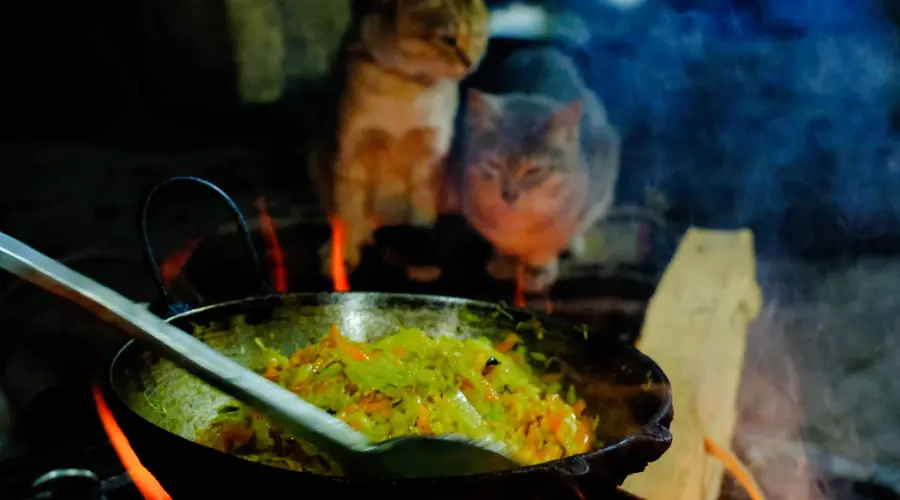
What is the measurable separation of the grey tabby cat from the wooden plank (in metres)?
0.46

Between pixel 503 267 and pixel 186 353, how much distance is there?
2009mm

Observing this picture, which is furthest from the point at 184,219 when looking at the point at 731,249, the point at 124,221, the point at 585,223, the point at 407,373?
the point at 731,249

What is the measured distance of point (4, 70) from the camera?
7.68ft

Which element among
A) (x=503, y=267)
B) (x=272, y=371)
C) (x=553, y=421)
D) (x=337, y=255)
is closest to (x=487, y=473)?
(x=553, y=421)

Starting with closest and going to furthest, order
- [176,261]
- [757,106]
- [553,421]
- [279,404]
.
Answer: [279,404]
[553,421]
[176,261]
[757,106]

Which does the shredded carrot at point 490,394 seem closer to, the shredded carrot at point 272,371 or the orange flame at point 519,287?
the shredded carrot at point 272,371

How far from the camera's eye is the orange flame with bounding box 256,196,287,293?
9.18ft

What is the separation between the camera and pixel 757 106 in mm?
2799

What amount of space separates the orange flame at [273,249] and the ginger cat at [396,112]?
7.6 inches

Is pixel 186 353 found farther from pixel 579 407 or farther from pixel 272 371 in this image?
pixel 579 407

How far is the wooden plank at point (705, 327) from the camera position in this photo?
2852mm

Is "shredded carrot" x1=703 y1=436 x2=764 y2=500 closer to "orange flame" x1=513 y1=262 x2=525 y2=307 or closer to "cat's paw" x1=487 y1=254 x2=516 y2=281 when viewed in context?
"orange flame" x1=513 y1=262 x2=525 y2=307

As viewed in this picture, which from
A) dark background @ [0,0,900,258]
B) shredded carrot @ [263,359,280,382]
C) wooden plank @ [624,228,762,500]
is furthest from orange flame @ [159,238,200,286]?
wooden plank @ [624,228,762,500]

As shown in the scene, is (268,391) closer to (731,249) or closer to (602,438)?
(602,438)
